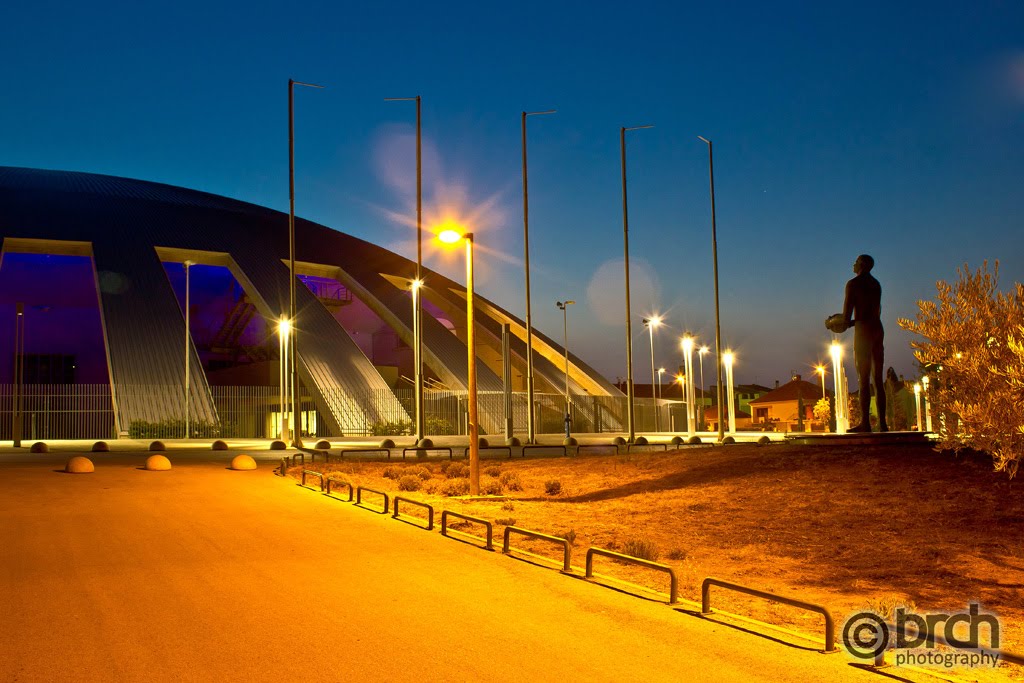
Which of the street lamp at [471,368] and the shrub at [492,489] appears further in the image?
the shrub at [492,489]

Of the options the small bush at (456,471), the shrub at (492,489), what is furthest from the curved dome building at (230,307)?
the shrub at (492,489)

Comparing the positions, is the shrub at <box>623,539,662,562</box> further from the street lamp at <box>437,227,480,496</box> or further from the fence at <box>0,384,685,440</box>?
the fence at <box>0,384,685,440</box>

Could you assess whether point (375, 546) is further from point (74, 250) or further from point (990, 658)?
point (74, 250)

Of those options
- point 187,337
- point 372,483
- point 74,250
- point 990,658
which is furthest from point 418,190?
point 990,658

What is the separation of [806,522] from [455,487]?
827cm

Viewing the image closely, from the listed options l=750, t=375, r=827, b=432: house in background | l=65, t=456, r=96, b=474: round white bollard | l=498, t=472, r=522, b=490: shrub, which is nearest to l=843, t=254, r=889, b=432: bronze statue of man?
l=498, t=472, r=522, b=490: shrub

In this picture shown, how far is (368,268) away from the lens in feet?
202

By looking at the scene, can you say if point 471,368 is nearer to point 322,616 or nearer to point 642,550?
point 642,550

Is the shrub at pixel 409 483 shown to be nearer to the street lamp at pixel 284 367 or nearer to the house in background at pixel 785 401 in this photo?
the street lamp at pixel 284 367

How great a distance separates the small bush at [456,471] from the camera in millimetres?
22281

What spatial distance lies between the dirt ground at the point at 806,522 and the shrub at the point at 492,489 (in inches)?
6.6

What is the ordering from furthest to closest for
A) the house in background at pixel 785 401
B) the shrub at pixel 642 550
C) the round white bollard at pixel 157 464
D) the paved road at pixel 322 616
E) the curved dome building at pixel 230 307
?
1. the house in background at pixel 785 401
2. the curved dome building at pixel 230 307
3. the round white bollard at pixel 157 464
4. the shrub at pixel 642 550
5. the paved road at pixel 322 616

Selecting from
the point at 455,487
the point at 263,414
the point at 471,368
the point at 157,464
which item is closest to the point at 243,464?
the point at 157,464

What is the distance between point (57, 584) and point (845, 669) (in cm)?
745
